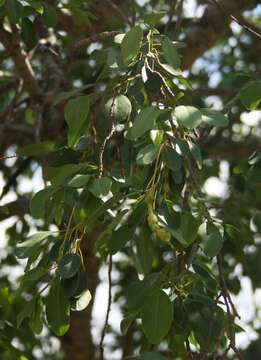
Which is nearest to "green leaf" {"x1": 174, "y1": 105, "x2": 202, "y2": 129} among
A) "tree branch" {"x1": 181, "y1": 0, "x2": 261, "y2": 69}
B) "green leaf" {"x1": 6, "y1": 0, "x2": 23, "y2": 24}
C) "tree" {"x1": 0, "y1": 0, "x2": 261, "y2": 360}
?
"tree" {"x1": 0, "y1": 0, "x2": 261, "y2": 360}

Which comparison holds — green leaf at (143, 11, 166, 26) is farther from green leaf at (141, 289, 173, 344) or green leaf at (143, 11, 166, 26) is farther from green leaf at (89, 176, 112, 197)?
green leaf at (141, 289, 173, 344)

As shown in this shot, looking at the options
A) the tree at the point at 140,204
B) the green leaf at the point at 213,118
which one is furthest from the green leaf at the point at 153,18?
the green leaf at the point at 213,118

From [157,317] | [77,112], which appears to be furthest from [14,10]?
[157,317]

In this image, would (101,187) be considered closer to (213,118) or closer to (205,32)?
(213,118)

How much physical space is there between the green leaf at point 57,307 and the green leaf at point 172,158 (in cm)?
25

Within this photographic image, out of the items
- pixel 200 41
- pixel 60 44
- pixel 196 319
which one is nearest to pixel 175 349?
pixel 196 319

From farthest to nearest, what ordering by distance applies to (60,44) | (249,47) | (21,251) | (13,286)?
(249,47), (13,286), (60,44), (21,251)

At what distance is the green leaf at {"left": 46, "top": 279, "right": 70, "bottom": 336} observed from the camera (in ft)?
3.78

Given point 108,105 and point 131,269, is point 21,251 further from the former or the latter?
point 131,269

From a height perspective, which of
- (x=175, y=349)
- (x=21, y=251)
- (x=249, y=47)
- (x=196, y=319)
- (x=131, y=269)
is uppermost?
(x=21, y=251)

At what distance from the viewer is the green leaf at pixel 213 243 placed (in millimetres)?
1141

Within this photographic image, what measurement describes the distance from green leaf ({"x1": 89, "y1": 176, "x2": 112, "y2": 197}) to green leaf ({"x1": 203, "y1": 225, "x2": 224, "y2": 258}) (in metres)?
0.17

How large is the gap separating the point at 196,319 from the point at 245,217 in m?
1.13

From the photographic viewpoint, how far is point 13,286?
114 inches
